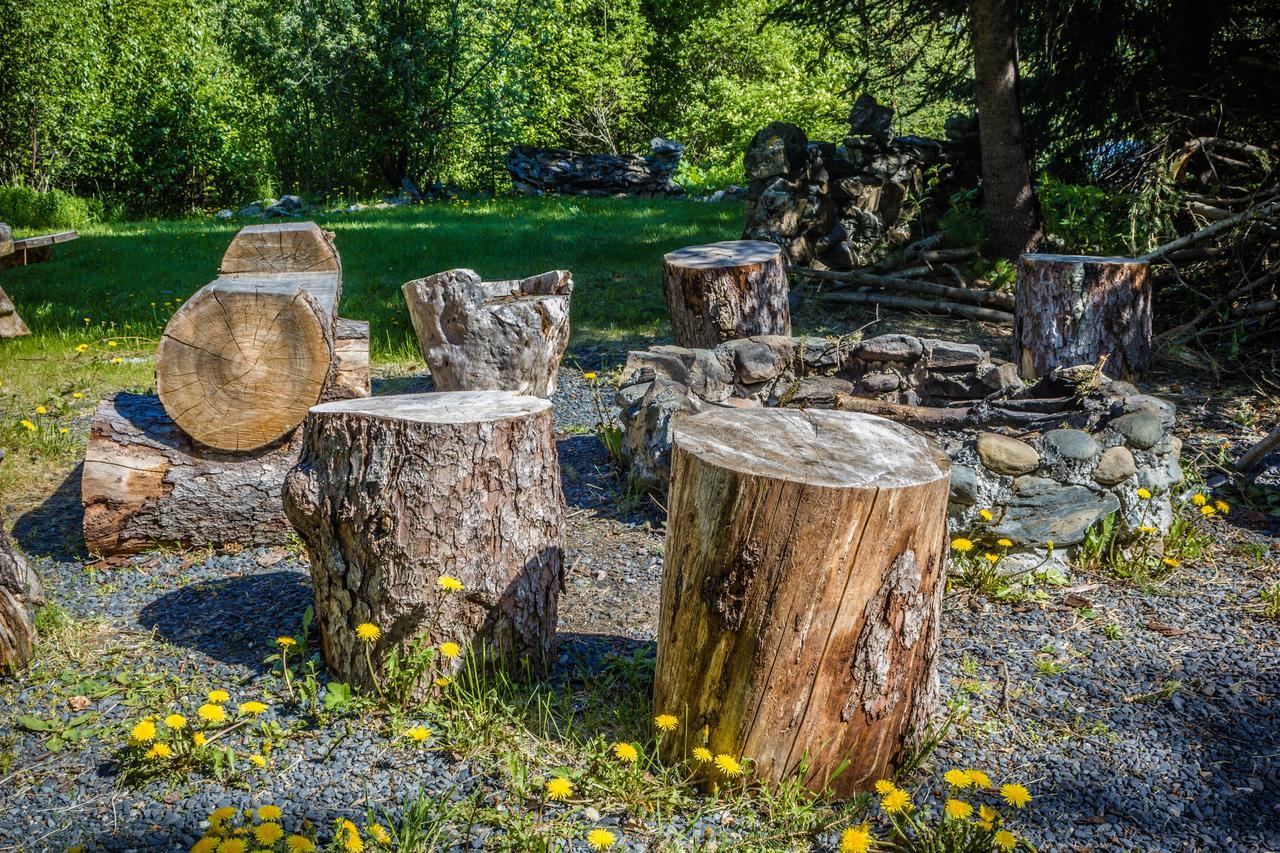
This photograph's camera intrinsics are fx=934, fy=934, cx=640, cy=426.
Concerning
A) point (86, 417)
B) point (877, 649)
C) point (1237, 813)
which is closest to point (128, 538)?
point (86, 417)

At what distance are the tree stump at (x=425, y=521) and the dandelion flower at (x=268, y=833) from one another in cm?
75

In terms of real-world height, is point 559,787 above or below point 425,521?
below

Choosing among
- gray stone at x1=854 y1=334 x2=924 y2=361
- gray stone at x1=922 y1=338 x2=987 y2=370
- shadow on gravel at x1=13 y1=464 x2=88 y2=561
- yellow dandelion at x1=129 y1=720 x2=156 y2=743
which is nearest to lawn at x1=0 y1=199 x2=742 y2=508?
shadow on gravel at x1=13 y1=464 x2=88 y2=561

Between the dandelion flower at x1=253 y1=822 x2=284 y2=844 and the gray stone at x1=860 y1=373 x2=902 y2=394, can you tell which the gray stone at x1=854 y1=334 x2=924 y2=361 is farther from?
the dandelion flower at x1=253 y1=822 x2=284 y2=844

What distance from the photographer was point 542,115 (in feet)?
75.6

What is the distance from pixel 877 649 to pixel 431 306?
4161 mm

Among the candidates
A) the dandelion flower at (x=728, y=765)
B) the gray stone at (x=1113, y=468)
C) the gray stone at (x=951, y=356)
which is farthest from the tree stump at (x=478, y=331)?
the dandelion flower at (x=728, y=765)

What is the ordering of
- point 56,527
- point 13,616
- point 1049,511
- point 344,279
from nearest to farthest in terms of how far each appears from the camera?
point 13,616 < point 1049,511 < point 56,527 < point 344,279

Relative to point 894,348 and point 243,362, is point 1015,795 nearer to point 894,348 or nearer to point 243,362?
point 894,348

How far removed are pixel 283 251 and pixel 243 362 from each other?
2465 millimetres

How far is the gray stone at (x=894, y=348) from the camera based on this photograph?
4980 mm

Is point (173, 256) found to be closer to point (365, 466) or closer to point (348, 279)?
point (348, 279)

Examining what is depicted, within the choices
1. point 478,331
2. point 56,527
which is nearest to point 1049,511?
point 478,331

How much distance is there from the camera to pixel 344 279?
29.8ft
